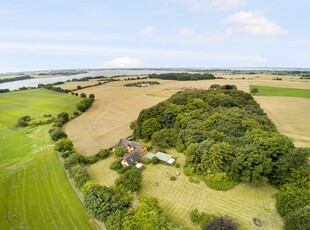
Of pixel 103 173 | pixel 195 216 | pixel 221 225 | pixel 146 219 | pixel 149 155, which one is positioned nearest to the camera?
pixel 221 225

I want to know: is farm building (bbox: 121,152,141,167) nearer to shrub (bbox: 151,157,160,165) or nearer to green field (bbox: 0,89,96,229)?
shrub (bbox: 151,157,160,165)

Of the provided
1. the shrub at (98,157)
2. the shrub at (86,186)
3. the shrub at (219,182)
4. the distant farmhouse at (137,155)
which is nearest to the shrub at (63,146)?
the shrub at (98,157)

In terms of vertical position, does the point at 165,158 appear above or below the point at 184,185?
above

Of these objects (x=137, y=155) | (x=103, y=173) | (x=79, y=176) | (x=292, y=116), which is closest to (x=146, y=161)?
(x=137, y=155)

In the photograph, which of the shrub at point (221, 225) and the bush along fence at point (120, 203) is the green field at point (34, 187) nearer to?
the bush along fence at point (120, 203)

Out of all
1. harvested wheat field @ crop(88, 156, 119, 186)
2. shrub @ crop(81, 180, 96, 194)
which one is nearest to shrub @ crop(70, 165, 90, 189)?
shrub @ crop(81, 180, 96, 194)

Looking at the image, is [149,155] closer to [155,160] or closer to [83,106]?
[155,160]
